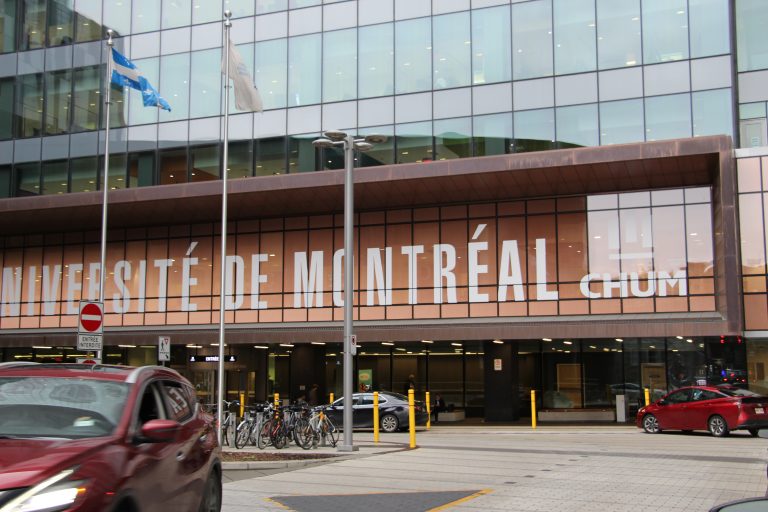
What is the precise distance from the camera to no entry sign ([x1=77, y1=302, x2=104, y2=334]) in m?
18.2

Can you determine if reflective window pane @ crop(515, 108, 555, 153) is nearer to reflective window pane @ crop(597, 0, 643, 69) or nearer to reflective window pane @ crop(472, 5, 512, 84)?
reflective window pane @ crop(472, 5, 512, 84)

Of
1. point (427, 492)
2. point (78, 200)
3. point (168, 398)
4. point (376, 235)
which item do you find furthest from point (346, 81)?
point (168, 398)

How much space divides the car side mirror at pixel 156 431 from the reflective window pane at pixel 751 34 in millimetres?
32901

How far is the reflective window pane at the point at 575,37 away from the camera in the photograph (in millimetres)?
34000

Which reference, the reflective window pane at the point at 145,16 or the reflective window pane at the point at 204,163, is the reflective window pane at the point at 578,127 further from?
the reflective window pane at the point at 145,16

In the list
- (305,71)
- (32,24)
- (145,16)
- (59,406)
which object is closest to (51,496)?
(59,406)

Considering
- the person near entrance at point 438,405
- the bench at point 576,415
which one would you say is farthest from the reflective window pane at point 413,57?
the bench at point 576,415

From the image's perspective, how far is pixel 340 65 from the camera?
37.6 metres

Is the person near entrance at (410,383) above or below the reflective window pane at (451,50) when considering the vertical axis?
below

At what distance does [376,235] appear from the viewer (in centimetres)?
3762

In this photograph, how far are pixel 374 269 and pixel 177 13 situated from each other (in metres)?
15.8

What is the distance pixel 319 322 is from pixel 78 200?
41.7 feet

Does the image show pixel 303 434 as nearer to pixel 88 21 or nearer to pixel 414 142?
pixel 414 142

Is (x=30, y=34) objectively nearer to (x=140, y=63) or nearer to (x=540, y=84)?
(x=140, y=63)
